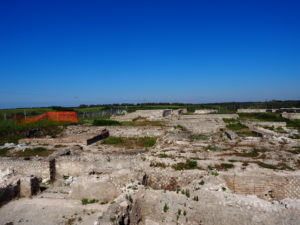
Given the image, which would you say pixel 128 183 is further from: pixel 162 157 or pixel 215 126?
pixel 215 126

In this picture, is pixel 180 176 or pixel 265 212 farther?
pixel 180 176

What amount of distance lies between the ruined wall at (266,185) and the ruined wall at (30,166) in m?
7.16

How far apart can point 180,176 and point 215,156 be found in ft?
8.52

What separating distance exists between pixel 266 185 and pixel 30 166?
360 inches

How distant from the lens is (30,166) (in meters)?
9.49

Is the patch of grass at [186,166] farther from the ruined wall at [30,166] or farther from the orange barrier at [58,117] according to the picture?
the orange barrier at [58,117]

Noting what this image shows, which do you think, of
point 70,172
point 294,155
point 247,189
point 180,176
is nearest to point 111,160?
point 70,172

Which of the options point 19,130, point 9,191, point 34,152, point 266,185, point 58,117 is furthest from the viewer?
point 58,117

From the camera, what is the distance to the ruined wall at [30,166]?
30.8 feet

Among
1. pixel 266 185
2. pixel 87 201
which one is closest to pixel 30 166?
pixel 87 201

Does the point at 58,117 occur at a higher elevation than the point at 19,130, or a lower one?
higher

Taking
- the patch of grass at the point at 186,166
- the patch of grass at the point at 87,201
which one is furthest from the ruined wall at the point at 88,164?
the patch of grass at the point at 87,201

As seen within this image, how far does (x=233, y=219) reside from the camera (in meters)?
5.07

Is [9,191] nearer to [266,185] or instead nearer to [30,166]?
[30,166]
